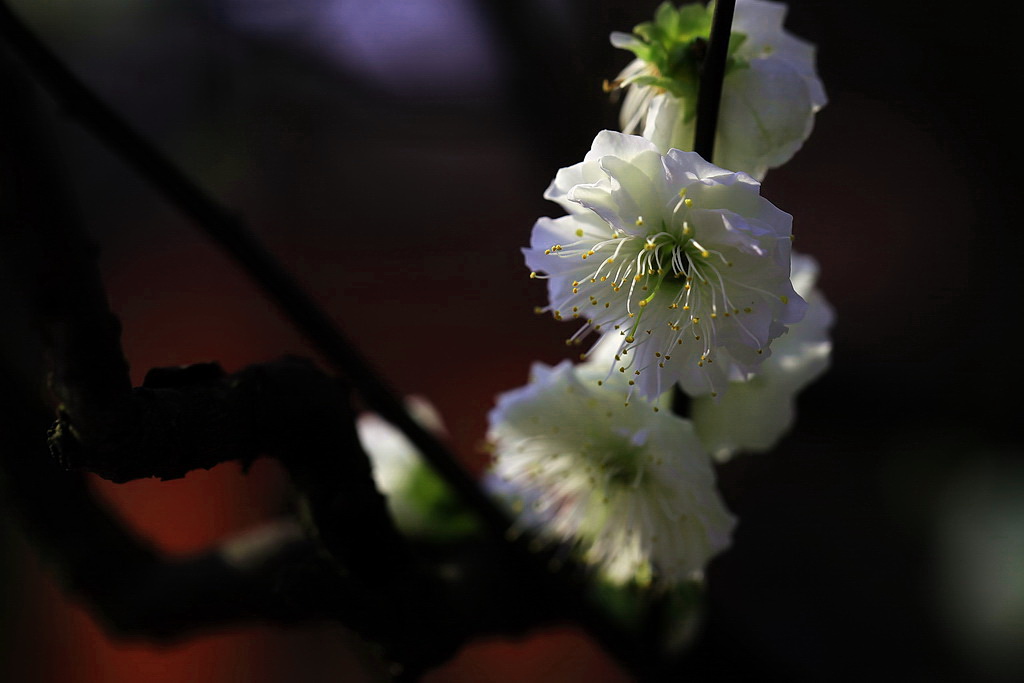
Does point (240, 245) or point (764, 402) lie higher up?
point (240, 245)

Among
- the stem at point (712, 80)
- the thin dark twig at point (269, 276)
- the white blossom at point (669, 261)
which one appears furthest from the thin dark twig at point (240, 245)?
the stem at point (712, 80)

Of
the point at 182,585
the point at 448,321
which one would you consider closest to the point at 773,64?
the point at 182,585

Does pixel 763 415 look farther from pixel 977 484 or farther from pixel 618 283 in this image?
pixel 977 484

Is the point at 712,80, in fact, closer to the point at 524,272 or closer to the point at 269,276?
the point at 269,276

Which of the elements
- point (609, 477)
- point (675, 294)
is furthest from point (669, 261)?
point (609, 477)

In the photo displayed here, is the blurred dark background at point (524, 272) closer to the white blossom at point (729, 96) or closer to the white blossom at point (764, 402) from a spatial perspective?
the white blossom at point (764, 402)
